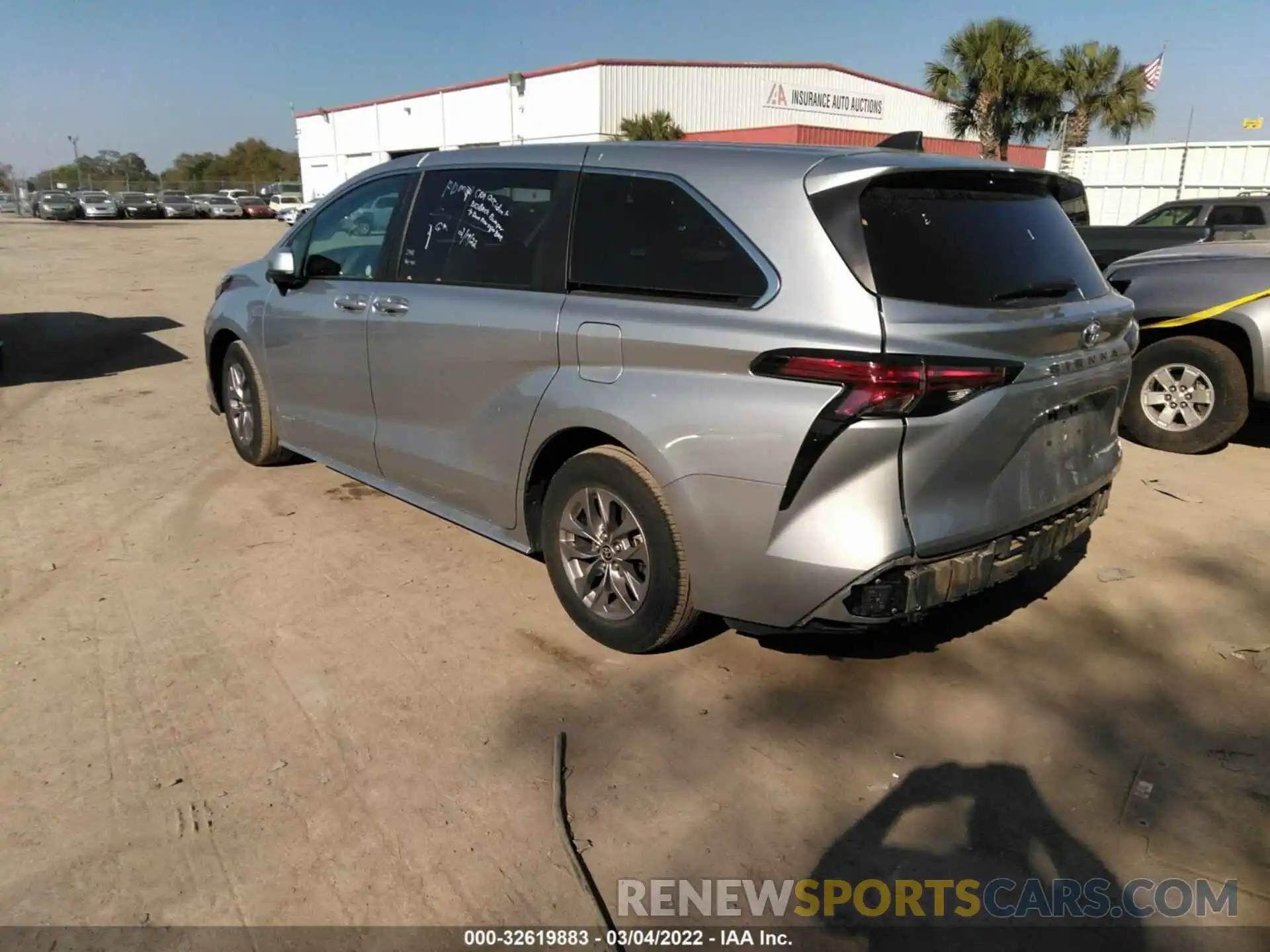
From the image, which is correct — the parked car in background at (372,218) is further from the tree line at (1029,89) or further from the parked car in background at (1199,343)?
the tree line at (1029,89)

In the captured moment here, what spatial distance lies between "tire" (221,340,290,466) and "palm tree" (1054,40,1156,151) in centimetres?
3061

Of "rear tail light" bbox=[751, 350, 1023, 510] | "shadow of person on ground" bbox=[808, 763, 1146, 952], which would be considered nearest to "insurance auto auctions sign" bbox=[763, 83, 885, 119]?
"rear tail light" bbox=[751, 350, 1023, 510]

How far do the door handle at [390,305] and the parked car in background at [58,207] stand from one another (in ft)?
161

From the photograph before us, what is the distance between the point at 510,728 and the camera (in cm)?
302

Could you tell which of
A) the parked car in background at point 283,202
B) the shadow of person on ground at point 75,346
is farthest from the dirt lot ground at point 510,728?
the parked car in background at point 283,202

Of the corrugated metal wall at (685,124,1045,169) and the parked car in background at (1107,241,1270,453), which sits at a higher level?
the corrugated metal wall at (685,124,1045,169)

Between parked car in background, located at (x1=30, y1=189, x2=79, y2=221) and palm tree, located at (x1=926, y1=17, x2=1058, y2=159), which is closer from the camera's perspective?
palm tree, located at (x1=926, y1=17, x2=1058, y2=159)

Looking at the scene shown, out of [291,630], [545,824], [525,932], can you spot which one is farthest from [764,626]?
[291,630]

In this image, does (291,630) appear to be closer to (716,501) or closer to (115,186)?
(716,501)

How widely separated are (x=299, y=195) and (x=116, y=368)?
56.1 meters

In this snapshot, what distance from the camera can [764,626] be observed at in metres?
2.95

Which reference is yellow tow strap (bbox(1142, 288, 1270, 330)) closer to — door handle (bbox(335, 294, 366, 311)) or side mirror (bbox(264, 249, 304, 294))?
door handle (bbox(335, 294, 366, 311))

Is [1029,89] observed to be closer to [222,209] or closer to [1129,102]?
[1129,102]

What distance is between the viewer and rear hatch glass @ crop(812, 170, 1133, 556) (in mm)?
2643
